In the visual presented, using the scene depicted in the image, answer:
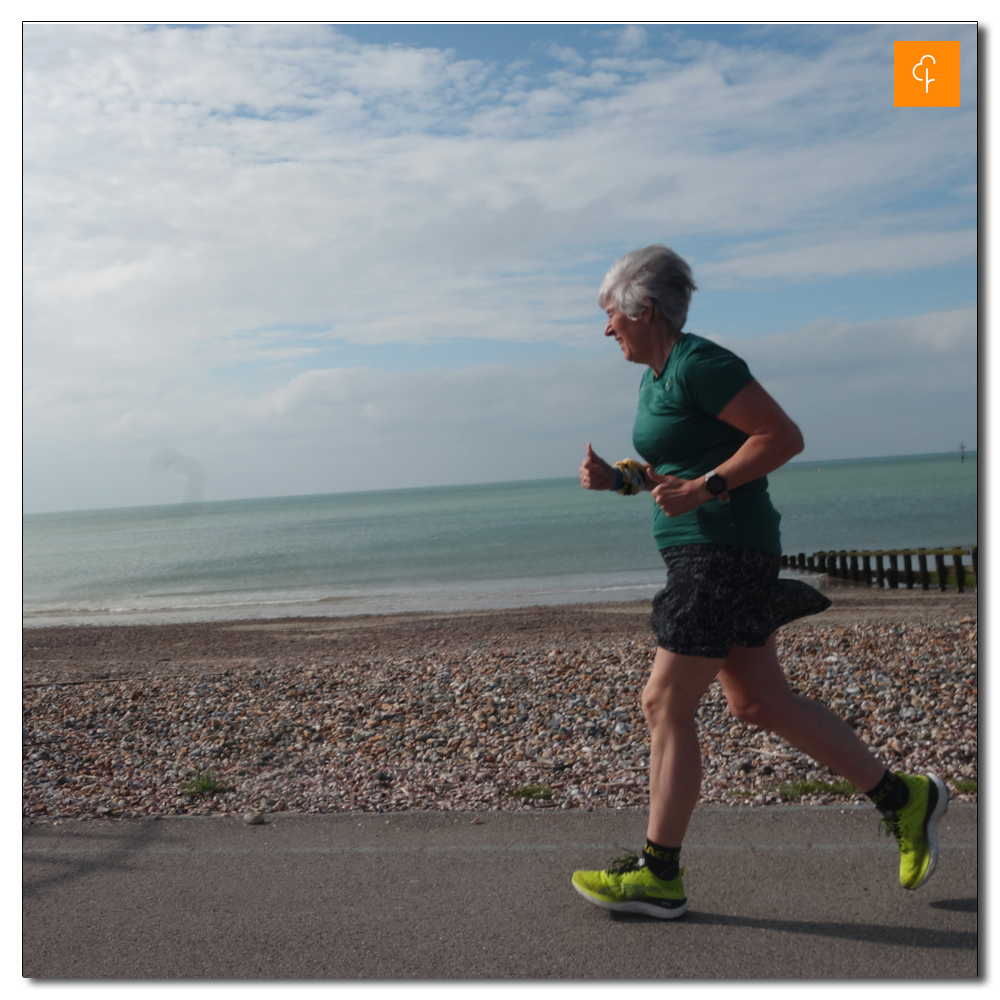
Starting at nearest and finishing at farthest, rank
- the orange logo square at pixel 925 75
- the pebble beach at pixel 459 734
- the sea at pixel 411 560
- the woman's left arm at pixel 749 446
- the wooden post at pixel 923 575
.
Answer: the woman's left arm at pixel 749 446 < the orange logo square at pixel 925 75 < the pebble beach at pixel 459 734 < the wooden post at pixel 923 575 < the sea at pixel 411 560

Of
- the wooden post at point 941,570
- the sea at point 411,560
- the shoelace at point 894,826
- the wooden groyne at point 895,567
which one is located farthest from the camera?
the sea at point 411,560

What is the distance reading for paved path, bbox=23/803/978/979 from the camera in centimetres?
241

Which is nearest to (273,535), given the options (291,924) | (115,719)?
(115,719)

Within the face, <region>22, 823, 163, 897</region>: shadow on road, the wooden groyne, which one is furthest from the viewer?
the wooden groyne

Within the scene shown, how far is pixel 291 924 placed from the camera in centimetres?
267

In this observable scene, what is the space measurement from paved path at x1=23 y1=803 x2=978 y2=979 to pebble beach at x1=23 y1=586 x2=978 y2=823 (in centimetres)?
34

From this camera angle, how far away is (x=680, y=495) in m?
2.33

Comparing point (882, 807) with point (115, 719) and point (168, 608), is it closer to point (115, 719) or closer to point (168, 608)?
point (115, 719)

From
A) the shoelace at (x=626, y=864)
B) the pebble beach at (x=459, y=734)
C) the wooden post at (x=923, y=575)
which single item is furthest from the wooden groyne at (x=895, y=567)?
the shoelace at (x=626, y=864)

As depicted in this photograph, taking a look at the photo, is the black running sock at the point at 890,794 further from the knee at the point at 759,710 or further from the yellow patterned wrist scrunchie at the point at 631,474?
the yellow patterned wrist scrunchie at the point at 631,474

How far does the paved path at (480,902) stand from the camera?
2.41 meters

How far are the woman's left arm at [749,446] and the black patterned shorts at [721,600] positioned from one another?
7.3 inches

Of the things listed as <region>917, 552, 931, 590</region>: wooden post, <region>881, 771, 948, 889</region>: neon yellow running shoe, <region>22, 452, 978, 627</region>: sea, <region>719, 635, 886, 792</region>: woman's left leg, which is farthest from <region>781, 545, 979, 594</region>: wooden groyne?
<region>719, 635, 886, 792</region>: woman's left leg

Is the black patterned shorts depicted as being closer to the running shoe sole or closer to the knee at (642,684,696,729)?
the knee at (642,684,696,729)
